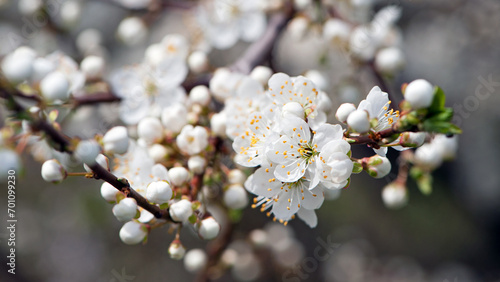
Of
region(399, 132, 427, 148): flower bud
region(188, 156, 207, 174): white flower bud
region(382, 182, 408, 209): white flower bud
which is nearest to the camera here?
region(399, 132, 427, 148): flower bud

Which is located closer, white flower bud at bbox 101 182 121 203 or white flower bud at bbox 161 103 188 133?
white flower bud at bbox 101 182 121 203

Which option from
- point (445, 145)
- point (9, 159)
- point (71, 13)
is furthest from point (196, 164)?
point (71, 13)

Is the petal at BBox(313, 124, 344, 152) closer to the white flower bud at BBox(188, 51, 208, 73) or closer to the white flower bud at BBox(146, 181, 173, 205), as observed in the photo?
the white flower bud at BBox(146, 181, 173, 205)

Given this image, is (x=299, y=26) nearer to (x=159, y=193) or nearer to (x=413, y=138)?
(x=413, y=138)

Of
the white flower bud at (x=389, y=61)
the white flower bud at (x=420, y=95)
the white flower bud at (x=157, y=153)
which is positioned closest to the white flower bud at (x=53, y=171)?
the white flower bud at (x=157, y=153)

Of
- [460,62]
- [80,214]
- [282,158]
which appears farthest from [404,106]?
[80,214]

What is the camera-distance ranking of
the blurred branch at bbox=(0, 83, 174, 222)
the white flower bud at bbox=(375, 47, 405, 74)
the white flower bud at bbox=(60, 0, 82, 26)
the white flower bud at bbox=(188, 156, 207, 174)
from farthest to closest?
the white flower bud at bbox=(60, 0, 82, 26), the white flower bud at bbox=(375, 47, 405, 74), the white flower bud at bbox=(188, 156, 207, 174), the blurred branch at bbox=(0, 83, 174, 222)

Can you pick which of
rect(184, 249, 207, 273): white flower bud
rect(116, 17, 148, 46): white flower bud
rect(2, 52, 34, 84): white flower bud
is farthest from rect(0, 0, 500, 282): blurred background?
rect(2, 52, 34, 84): white flower bud
